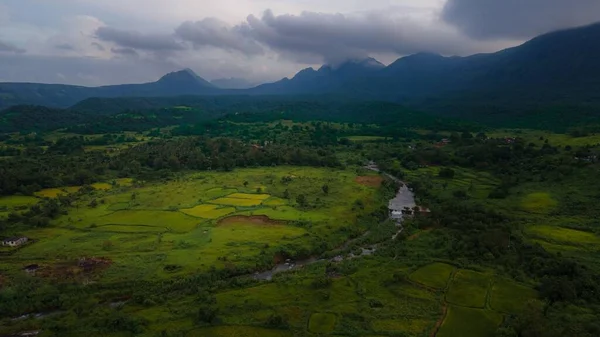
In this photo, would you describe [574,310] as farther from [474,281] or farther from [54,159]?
[54,159]

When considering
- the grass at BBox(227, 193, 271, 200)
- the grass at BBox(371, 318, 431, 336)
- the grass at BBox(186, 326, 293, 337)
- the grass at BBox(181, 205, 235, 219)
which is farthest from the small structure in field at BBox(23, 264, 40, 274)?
the grass at BBox(371, 318, 431, 336)

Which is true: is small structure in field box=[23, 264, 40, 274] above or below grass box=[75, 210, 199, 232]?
below

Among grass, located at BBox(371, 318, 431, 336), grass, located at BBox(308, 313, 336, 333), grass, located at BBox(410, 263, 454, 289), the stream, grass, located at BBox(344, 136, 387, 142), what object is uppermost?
grass, located at BBox(344, 136, 387, 142)

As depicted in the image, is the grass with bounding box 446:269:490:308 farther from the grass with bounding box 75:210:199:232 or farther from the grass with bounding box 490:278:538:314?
the grass with bounding box 75:210:199:232

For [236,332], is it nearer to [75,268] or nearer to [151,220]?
[75,268]

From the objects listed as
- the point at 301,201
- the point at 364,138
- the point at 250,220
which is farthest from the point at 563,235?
the point at 364,138

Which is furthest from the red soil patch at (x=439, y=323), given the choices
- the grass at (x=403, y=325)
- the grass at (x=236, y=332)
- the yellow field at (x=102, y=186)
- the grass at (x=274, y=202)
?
the yellow field at (x=102, y=186)

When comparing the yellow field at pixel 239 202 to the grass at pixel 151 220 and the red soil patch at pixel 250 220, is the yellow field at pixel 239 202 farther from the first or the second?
the grass at pixel 151 220
